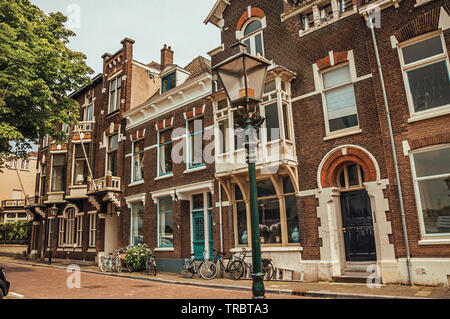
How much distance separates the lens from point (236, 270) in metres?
13.5

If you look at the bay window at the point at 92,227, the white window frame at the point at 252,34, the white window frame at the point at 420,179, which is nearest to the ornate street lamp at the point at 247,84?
the white window frame at the point at 420,179

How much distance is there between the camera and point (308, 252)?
39.5 feet

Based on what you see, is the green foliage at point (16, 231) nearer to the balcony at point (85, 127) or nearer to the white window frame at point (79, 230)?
the white window frame at point (79, 230)

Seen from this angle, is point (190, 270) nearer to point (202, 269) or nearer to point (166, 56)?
point (202, 269)

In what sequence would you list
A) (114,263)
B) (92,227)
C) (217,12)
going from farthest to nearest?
(92,227) < (114,263) < (217,12)

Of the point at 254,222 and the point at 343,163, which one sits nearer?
the point at 254,222

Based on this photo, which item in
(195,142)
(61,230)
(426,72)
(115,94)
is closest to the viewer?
(426,72)

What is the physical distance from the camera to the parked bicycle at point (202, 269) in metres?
14.0

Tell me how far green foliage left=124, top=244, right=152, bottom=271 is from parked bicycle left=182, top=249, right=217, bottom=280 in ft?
9.18

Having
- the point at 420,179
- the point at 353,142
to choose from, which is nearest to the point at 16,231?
the point at 353,142

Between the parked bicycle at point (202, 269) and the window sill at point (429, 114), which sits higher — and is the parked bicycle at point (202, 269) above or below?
below

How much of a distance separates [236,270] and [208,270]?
128 cm

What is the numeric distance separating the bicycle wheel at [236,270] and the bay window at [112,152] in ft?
39.0

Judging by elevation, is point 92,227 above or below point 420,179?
below
